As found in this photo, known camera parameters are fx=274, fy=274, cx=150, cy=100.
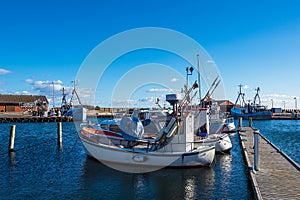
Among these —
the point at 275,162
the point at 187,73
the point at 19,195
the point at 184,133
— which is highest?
the point at 187,73

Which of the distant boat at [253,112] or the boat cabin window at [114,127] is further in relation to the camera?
the distant boat at [253,112]

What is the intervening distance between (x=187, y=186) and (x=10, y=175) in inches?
438

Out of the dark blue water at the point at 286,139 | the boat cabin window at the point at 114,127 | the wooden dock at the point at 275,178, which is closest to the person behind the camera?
the wooden dock at the point at 275,178

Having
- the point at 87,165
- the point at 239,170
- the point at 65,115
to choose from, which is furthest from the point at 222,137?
the point at 65,115

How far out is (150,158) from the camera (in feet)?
58.3

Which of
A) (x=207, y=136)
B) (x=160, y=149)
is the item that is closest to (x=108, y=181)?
(x=160, y=149)

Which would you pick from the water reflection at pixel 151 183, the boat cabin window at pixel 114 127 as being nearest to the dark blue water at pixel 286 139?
the water reflection at pixel 151 183

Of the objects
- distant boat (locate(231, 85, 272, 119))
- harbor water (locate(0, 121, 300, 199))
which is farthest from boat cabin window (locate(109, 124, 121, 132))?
distant boat (locate(231, 85, 272, 119))

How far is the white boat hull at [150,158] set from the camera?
17.8 metres

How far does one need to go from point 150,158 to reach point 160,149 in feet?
2.95

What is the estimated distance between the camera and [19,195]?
13.8 meters

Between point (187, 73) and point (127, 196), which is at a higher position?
point (187, 73)

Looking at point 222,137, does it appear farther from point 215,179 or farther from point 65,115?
point 65,115

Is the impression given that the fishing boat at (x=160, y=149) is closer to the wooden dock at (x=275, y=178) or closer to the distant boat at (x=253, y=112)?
the wooden dock at (x=275, y=178)
